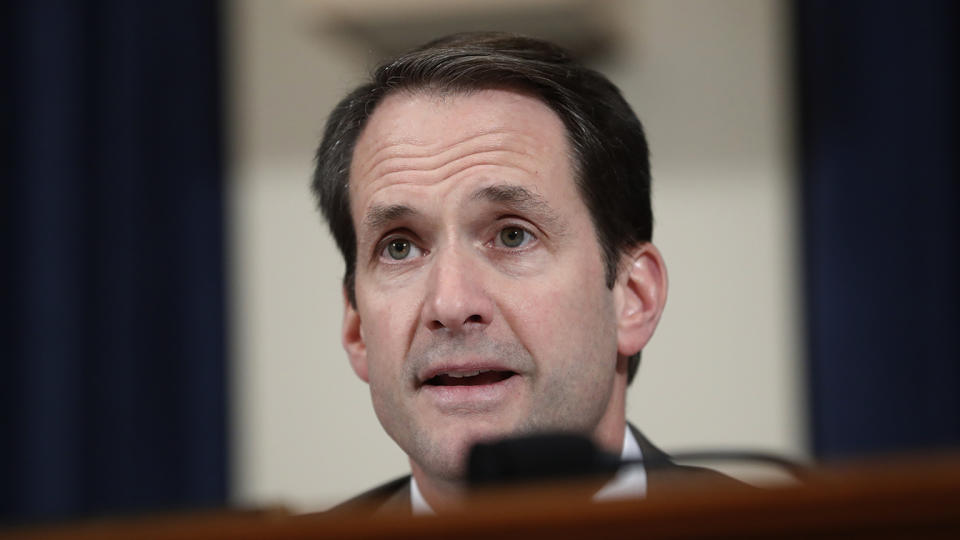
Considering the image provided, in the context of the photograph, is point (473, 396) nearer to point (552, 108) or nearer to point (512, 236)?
point (512, 236)

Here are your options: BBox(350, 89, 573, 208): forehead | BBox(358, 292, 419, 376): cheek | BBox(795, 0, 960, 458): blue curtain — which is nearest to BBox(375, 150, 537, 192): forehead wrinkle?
BBox(350, 89, 573, 208): forehead

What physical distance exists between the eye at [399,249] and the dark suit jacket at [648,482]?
0.68 ft

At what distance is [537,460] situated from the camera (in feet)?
1.98

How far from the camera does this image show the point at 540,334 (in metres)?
0.80

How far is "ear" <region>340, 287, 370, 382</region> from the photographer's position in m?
0.88

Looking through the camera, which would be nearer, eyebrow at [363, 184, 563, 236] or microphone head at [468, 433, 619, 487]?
microphone head at [468, 433, 619, 487]

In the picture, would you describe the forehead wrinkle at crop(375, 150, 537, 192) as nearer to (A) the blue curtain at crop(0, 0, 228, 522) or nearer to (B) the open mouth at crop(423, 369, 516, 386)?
(B) the open mouth at crop(423, 369, 516, 386)

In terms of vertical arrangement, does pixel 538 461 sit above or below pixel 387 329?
below

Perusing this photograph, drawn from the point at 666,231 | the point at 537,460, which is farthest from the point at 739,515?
the point at 666,231

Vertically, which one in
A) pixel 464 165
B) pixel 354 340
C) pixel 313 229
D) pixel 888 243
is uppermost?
pixel 313 229

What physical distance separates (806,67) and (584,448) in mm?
1855

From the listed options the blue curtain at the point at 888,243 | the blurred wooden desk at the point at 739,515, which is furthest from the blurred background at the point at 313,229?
the blurred wooden desk at the point at 739,515

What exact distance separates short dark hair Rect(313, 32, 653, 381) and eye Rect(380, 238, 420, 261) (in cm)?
6

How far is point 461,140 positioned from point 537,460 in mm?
300
